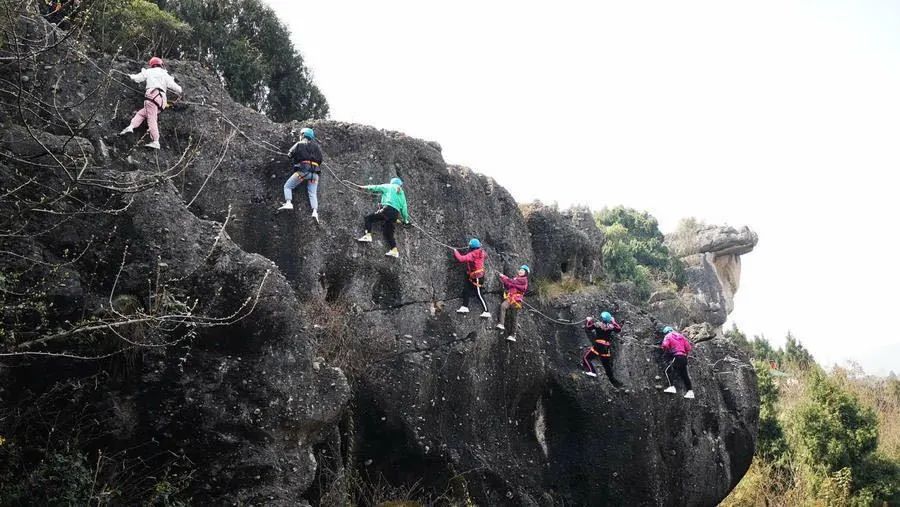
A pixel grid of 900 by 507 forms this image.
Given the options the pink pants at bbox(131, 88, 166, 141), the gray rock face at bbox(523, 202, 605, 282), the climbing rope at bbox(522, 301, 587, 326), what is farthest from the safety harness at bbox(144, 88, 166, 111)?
the gray rock face at bbox(523, 202, 605, 282)

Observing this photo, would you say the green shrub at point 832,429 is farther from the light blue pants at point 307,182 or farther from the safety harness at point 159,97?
the safety harness at point 159,97

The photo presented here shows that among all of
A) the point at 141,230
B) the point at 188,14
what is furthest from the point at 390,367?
the point at 188,14

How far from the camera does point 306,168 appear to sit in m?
14.0

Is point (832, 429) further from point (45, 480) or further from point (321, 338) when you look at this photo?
point (45, 480)

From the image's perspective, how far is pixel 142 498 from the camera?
893 centimetres

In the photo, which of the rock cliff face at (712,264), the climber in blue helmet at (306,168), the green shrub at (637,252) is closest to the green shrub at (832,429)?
the green shrub at (637,252)

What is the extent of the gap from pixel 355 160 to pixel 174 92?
3855 millimetres

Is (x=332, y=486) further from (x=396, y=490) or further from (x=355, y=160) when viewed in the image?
(x=355, y=160)

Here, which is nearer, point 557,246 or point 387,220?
point 387,220

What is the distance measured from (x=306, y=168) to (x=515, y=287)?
18.2ft

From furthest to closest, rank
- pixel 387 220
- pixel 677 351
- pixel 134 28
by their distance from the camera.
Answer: pixel 677 351 → pixel 134 28 → pixel 387 220

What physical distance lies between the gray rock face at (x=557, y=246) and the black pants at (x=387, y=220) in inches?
219

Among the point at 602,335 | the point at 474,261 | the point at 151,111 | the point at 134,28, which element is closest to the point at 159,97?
the point at 151,111

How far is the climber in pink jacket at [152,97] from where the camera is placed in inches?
511
